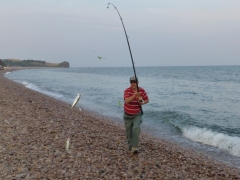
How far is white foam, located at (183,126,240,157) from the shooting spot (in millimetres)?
9859

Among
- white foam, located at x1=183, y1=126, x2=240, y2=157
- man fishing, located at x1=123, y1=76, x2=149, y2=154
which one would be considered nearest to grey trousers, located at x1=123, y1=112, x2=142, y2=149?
man fishing, located at x1=123, y1=76, x2=149, y2=154

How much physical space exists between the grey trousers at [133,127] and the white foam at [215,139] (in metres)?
4.10

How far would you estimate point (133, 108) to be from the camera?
6.55 metres

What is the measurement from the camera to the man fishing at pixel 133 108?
20.7ft

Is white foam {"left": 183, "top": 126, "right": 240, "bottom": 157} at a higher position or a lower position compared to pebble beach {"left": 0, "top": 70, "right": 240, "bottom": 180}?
lower

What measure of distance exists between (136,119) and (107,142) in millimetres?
1522

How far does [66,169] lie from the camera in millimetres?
5383

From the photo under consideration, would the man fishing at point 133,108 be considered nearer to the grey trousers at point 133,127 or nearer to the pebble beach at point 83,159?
the grey trousers at point 133,127

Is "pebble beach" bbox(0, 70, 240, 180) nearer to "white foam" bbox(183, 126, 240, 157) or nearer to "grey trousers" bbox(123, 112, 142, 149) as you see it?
"grey trousers" bbox(123, 112, 142, 149)

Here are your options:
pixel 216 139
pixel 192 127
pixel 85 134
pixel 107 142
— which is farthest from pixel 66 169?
pixel 192 127

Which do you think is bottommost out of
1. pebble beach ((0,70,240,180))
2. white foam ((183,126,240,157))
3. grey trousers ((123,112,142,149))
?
white foam ((183,126,240,157))

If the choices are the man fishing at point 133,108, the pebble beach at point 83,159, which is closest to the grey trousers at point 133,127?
the man fishing at point 133,108

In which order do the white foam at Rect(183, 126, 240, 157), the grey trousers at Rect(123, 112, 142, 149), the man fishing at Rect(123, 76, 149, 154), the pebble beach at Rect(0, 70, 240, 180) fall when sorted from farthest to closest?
the white foam at Rect(183, 126, 240, 157) → the grey trousers at Rect(123, 112, 142, 149) → the man fishing at Rect(123, 76, 149, 154) → the pebble beach at Rect(0, 70, 240, 180)

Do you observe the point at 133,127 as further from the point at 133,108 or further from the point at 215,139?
the point at 215,139
